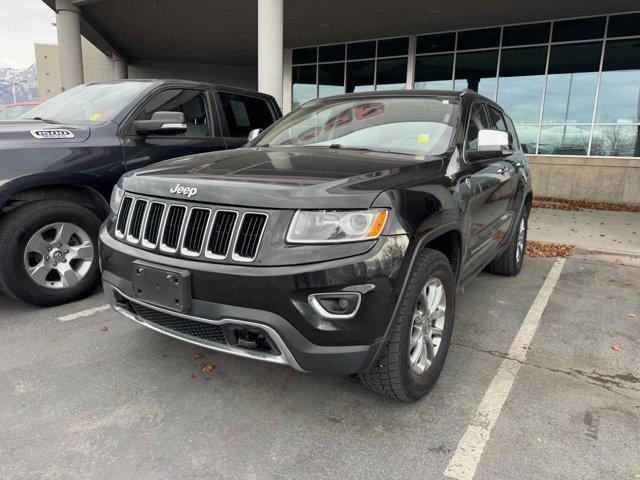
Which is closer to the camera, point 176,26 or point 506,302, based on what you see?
point 506,302

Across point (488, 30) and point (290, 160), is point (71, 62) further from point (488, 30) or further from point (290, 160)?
point (290, 160)

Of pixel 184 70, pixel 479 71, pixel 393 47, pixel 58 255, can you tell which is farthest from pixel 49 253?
pixel 184 70

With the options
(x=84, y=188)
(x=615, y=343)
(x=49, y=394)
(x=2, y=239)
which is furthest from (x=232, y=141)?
(x=615, y=343)

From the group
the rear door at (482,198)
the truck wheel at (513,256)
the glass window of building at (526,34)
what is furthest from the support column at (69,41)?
the rear door at (482,198)

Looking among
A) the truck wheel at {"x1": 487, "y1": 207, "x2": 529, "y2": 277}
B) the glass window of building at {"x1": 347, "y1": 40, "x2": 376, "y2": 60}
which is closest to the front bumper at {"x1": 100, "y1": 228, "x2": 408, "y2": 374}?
A: the truck wheel at {"x1": 487, "y1": 207, "x2": 529, "y2": 277}

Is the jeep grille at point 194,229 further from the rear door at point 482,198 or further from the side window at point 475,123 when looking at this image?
the side window at point 475,123

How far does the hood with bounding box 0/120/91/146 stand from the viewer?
361cm

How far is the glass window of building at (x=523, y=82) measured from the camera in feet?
41.7

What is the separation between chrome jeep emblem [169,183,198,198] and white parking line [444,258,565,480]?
1766mm

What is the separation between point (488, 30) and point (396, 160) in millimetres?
12513

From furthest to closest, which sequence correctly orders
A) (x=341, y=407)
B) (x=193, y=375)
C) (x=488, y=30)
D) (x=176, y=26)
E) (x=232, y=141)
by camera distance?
(x=176, y=26)
(x=488, y=30)
(x=232, y=141)
(x=193, y=375)
(x=341, y=407)

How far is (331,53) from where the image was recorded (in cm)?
1631

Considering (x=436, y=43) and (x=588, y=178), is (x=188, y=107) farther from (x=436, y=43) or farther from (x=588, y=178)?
(x=436, y=43)

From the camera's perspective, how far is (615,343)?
3.62m
